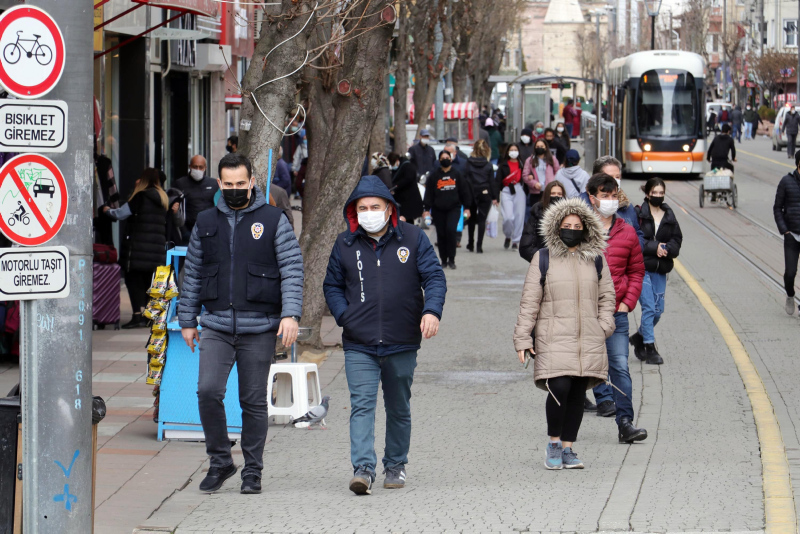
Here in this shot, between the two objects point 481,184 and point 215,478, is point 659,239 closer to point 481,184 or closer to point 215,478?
point 215,478

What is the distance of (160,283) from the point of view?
7.69 m

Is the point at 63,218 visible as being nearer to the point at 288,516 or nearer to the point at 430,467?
the point at 288,516

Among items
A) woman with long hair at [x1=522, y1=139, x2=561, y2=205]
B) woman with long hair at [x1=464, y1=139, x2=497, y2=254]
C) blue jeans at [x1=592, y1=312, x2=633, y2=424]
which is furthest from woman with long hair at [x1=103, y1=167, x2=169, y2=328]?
woman with long hair at [x1=522, y1=139, x2=561, y2=205]

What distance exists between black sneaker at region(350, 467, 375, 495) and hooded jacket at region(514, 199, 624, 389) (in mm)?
1112

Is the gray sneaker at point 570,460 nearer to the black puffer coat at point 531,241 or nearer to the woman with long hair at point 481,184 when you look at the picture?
the black puffer coat at point 531,241

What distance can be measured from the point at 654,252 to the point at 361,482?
474 cm

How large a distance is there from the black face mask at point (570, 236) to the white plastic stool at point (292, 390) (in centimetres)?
Answer: 205

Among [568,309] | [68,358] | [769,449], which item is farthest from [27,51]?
[769,449]

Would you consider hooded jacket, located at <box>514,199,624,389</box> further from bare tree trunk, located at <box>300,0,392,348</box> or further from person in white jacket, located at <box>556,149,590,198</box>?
person in white jacket, located at <box>556,149,590,198</box>

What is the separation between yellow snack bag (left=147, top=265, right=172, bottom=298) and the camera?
7.62m

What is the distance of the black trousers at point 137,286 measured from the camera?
1233cm

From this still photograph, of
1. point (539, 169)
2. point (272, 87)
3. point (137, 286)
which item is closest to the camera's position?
point (272, 87)

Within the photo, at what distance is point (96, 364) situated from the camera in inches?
404

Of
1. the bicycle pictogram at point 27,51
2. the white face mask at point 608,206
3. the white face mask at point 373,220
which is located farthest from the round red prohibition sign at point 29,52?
the white face mask at point 608,206
